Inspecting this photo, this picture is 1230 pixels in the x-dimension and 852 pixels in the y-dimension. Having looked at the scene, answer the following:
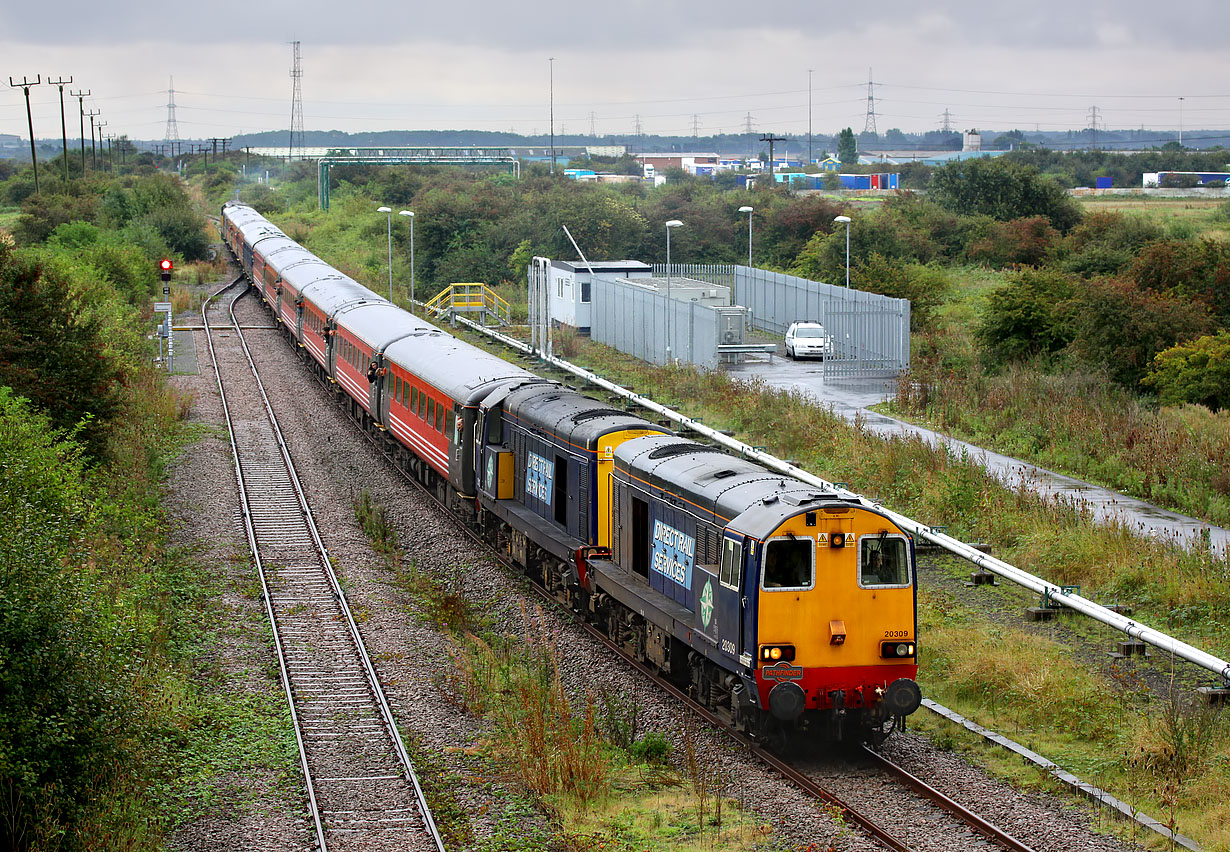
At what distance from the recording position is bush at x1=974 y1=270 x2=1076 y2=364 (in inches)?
1452

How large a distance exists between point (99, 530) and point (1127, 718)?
14717 millimetres

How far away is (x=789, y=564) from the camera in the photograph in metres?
12.8

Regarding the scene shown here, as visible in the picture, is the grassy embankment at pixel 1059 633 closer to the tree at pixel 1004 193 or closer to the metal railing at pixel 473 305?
the metal railing at pixel 473 305

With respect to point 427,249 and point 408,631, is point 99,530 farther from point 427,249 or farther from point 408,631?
point 427,249

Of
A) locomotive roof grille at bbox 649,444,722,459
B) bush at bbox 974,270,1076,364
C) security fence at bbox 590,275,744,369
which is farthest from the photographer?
security fence at bbox 590,275,744,369

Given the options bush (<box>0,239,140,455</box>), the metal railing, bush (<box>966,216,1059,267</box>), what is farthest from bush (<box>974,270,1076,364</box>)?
bush (<box>0,239,140,455</box>)

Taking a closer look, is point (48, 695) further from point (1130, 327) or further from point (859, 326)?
point (859, 326)

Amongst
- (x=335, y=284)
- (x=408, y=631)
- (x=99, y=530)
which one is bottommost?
(x=408, y=631)

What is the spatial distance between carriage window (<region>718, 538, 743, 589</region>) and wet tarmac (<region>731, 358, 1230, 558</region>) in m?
9.35

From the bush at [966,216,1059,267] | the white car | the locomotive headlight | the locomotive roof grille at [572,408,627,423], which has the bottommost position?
the locomotive headlight

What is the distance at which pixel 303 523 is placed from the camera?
24547 mm

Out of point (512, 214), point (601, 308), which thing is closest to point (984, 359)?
point (601, 308)

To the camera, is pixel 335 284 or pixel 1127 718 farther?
pixel 335 284

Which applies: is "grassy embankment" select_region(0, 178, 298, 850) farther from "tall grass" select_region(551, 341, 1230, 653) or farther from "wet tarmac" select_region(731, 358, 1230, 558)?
"wet tarmac" select_region(731, 358, 1230, 558)
